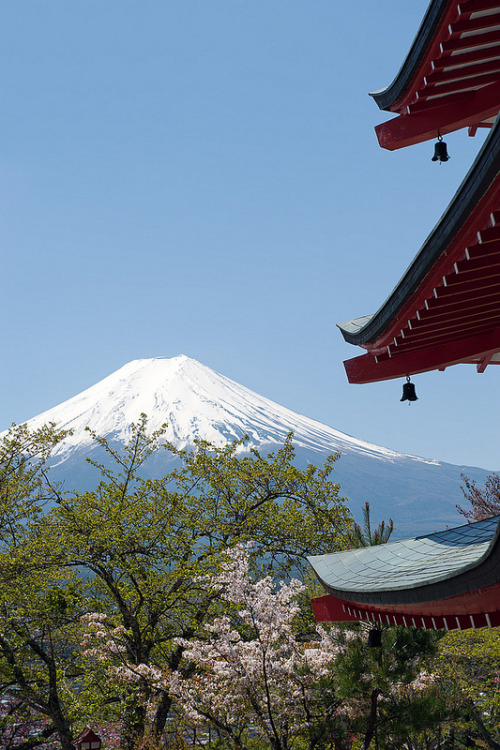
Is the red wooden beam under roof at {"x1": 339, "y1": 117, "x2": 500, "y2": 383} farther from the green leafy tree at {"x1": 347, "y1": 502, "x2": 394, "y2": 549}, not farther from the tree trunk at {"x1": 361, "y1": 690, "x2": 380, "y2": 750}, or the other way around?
the tree trunk at {"x1": 361, "y1": 690, "x2": 380, "y2": 750}

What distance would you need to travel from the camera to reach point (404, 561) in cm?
452

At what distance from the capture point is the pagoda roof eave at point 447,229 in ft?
8.11

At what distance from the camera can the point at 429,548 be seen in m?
4.77

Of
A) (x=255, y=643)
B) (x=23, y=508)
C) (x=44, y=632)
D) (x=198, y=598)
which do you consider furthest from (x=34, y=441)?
(x=255, y=643)

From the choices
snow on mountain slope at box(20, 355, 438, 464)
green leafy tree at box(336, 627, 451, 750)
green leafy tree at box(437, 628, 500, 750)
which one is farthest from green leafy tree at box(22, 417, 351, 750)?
snow on mountain slope at box(20, 355, 438, 464)

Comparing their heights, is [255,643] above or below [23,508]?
below

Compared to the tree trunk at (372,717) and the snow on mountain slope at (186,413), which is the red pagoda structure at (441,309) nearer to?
the tree trunk at (372,717)

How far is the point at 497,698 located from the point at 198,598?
19.6ft

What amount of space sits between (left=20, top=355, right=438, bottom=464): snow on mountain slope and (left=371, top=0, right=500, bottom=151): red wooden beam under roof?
156982 mm

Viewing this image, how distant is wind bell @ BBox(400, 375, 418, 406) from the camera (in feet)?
19.5

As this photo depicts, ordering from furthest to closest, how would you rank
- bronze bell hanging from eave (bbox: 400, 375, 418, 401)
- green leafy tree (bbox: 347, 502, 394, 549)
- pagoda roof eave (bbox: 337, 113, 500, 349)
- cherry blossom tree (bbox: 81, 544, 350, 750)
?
green leafy tree (bbox: 347, 502, 394, 549)
cherry blossom tree (bbox: 81, 544, 350, 750)
bronze bell hanging from eave (bbox: 400, 375, 418, 401)
pagoda roof eave (bbox: 337, 113, 500, 349)

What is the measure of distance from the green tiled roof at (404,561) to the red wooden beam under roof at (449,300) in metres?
1.57

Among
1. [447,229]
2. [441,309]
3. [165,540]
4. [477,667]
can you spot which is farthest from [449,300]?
[477,667]

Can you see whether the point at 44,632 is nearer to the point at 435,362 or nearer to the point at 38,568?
the point at 38,568
